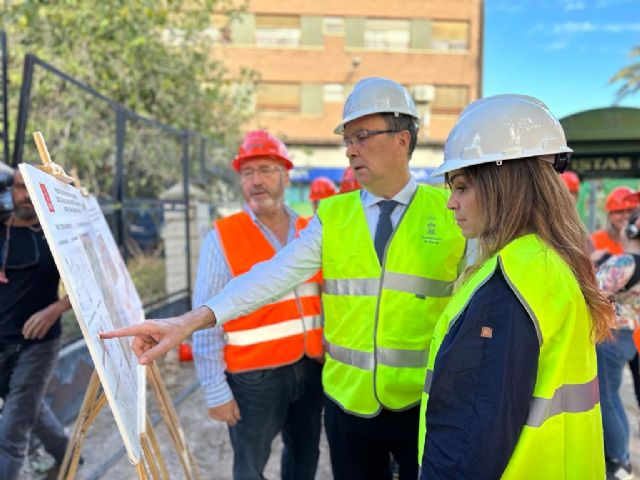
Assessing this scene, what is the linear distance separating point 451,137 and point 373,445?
1321mm

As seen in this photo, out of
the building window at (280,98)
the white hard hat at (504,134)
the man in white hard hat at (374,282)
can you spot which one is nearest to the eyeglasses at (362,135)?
the man in white hard hat at (374,282)

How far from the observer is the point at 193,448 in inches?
151

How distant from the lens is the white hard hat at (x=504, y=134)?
1252mm

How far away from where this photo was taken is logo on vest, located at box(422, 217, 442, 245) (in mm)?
1927

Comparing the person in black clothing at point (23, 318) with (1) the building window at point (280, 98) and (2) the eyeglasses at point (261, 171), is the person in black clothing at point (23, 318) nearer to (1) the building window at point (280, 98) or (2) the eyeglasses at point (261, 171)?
(2) the eyeglasses at point (261, 171)

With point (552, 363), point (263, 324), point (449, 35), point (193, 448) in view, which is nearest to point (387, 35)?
point (449, 35)

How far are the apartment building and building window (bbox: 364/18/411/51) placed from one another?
0.05 m

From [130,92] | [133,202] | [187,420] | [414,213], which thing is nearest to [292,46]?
[130,92]

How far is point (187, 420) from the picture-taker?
14.3 feet

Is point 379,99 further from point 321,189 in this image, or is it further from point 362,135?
point 321,189

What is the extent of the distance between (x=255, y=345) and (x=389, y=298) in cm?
84

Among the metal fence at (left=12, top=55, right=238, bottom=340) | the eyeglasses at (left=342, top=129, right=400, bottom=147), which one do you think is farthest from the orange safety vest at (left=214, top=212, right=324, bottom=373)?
the metal fence at (left=12, top=55, right=238, bottom=340)

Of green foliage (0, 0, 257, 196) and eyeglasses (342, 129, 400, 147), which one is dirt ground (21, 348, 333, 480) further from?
eyeglasses (342, 129, 400, 147)

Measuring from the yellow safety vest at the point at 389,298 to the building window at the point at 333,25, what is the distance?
2449cm
